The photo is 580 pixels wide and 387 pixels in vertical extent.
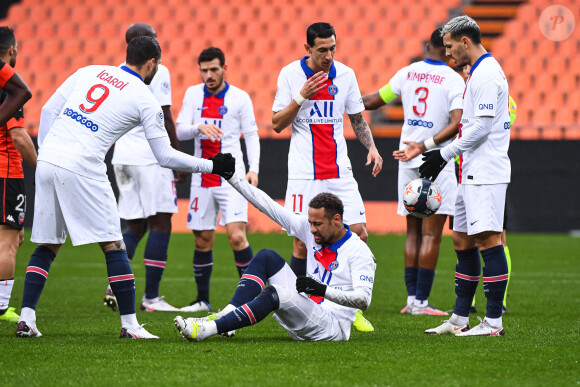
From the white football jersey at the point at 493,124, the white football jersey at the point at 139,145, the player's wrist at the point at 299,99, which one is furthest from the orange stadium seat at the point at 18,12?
the white football jersey at the point at 493,124

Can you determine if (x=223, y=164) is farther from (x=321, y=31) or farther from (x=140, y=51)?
(x=321, y=31)

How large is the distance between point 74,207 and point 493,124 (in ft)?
9.70

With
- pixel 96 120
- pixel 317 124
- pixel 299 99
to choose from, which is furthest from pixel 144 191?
pixel 96 120

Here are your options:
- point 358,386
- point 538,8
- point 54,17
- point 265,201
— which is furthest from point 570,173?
point 54,17

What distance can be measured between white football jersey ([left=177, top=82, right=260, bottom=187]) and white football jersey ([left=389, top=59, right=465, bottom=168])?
56.8 inches

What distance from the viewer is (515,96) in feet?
66.4

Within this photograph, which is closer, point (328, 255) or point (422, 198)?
point (328, 255)

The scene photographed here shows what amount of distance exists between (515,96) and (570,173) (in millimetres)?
4357

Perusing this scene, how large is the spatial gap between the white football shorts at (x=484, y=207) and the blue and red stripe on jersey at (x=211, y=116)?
295cm

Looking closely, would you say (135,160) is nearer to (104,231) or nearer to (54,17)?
(104,231)

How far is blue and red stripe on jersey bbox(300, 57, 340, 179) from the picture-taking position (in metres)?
6.99

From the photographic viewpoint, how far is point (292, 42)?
72.6 feet

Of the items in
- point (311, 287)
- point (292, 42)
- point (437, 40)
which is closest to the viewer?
point (311, 287)

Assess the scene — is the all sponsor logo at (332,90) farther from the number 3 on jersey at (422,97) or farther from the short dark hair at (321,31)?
the number 3 on jersey at (422,97)
